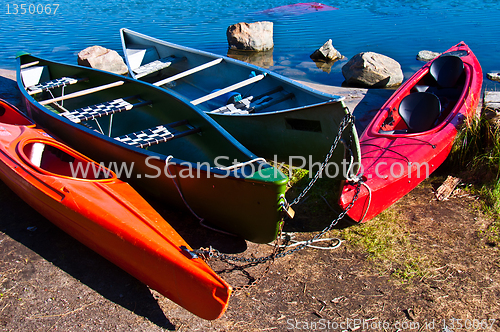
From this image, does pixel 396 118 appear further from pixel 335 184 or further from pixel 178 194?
pixel 178 194

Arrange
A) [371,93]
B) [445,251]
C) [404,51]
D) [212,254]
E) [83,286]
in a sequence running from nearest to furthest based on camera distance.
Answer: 1. [212,254]
2. [83,286]
3. [445,251]
4. [371,93]
5. [404,51]

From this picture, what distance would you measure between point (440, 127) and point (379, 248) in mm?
2221

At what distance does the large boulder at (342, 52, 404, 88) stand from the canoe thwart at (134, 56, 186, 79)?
4.23 metres

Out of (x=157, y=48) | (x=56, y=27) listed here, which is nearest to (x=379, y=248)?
(x=157, y=48)

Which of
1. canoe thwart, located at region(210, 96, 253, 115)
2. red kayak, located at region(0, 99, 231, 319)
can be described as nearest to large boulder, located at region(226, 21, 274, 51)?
canoe thwart, located at region(210, 96, 253, 115)

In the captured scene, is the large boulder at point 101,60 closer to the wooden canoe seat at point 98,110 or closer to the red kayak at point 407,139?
the wooden canoe seat at point 98,110

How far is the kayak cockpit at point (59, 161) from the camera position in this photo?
452cm

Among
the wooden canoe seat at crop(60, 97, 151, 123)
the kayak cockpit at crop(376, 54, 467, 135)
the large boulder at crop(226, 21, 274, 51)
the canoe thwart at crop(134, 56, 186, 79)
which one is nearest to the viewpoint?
the wooden canoe seat at crop(60, 97, 151, 123)

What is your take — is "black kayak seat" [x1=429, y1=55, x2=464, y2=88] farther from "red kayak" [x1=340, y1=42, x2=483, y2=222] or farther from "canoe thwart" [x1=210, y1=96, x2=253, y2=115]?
"canoe thwart" [x1=210, y1=96, x2=253, y2=115]

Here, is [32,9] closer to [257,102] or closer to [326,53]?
[326,53]

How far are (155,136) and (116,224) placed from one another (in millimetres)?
1671

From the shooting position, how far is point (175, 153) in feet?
17.3

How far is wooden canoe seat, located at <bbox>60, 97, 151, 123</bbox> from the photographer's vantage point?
212 inches

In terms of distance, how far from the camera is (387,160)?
184 inches
